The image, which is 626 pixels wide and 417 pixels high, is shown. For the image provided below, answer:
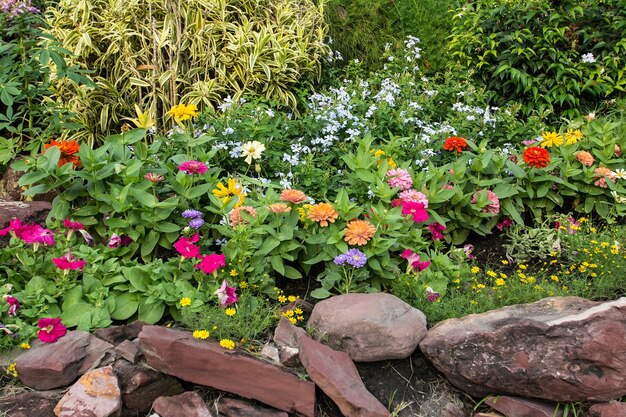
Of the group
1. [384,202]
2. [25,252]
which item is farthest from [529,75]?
[25,252]

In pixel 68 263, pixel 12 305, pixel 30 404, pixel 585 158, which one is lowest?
pixel 30 404

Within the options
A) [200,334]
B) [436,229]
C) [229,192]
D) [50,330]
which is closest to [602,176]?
[436,229]

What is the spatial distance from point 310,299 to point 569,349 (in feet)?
4.23

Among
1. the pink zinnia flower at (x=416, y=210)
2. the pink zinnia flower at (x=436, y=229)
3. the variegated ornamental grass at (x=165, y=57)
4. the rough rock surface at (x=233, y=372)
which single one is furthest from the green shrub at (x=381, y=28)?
the rough rock surface at (x=233, y=372)

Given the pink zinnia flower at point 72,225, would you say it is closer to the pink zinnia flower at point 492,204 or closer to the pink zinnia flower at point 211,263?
the pink zinnia flower at point 211,263

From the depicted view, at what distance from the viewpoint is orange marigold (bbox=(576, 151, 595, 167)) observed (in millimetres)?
4121

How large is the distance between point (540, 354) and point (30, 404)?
7.00 feet

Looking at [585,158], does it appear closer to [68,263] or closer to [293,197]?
[293,197]

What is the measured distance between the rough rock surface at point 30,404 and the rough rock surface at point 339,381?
1.06 m

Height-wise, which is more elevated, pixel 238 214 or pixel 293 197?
pixel 293 197

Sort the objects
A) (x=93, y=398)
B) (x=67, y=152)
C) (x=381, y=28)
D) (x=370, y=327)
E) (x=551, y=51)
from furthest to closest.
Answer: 1. (x=381, y=28)
2. (x=551, y=51)
3. (x=67, y=152)
4. (x=370, y=327)
5. (x=93, y=398)

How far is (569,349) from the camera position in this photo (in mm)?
2592

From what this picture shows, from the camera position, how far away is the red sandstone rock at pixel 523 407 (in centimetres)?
265

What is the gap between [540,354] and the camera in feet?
8.57
